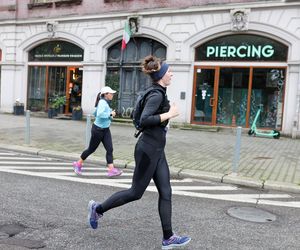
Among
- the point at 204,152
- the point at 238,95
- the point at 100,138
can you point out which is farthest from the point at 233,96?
the point at 100,138

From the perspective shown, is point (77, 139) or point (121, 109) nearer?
point (77, 139)

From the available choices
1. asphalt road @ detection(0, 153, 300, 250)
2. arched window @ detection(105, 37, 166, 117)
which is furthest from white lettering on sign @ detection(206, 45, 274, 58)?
asphalt road @ detection(0, 153, 300, 250)

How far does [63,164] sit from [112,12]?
38.6ft

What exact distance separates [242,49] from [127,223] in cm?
1282

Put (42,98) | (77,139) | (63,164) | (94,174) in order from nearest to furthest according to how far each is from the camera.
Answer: (94,174), (63,164), (77,139), (42,98)

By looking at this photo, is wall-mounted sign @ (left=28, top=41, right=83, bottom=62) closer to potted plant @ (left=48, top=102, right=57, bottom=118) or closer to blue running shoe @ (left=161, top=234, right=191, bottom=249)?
potted plant @ (left=48, top=102, right=57, bottom=118)

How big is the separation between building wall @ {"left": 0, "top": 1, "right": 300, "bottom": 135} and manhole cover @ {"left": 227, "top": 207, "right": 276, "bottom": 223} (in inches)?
408

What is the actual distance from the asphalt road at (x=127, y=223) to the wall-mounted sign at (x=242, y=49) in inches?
430

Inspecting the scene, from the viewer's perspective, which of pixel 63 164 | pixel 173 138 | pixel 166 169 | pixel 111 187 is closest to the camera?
pixel 166 169

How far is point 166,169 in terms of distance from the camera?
4.38 meters

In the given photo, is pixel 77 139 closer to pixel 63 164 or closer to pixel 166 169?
pixel 63 164

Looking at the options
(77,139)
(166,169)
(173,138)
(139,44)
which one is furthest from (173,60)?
(166,169)

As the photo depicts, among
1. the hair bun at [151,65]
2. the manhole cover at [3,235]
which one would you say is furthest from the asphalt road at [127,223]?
the hair bun at [151,65]

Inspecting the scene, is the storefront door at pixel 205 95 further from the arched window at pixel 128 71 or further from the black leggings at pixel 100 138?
the black leggings at pixel 100 138
